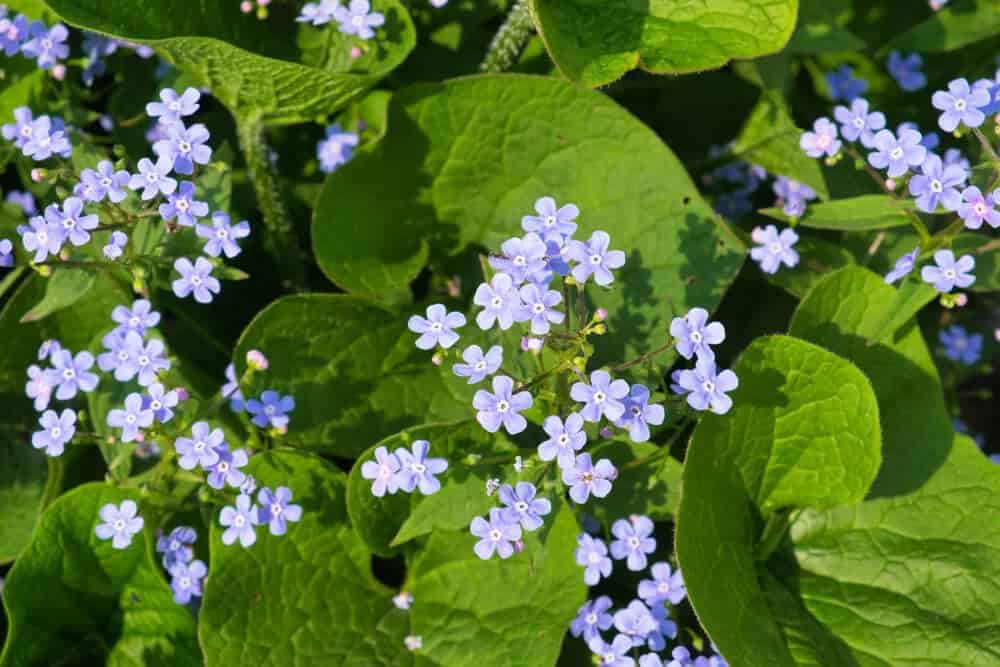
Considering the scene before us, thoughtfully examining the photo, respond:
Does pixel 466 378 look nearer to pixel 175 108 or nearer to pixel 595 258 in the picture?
pixel 595 258

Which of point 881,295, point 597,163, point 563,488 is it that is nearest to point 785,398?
point 881,295

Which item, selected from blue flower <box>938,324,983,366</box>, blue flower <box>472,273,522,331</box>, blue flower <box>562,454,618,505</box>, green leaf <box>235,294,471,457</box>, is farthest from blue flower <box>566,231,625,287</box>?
blue flower <box>938,324,983,366</box>

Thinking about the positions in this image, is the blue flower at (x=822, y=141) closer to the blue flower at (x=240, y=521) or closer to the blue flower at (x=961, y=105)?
the blue flower at (x=961, y=105)

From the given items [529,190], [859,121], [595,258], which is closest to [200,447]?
[595,258]

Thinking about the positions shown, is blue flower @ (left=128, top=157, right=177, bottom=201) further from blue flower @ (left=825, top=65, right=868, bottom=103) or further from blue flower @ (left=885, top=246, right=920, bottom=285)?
blue flower @ (left=825, top=65, right=868, bottom=103)

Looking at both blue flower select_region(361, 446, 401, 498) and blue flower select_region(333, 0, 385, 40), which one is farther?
blue flower select_region(333, 0, 385, 40)

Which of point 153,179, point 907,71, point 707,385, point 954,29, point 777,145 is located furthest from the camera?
point 907,71
